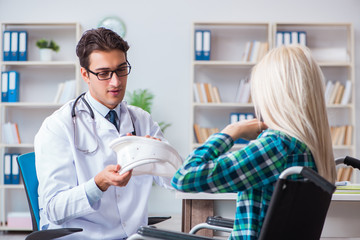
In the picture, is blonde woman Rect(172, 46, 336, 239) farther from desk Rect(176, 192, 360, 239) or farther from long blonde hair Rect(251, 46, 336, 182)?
desk Rect(176, 192, 360, 239)

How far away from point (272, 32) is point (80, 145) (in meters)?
3.71

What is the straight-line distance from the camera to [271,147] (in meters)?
1.17

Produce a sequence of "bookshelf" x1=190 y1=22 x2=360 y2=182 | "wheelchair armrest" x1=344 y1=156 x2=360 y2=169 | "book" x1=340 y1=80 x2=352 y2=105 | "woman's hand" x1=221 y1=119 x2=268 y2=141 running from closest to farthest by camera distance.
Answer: "woman's hand" x1=221 y1=119 x2=268 y2=141
"wheelchair armrest" x1=344 y1=156 x2=360 y2=169
"book" x1=340 y1=80 x2=352 y2=105
"bookshelf" x1=190 y1=22 x2=360 y2=182

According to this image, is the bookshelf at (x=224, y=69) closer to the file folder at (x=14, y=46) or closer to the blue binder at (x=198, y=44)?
the blue binder at (x=198, y=44)

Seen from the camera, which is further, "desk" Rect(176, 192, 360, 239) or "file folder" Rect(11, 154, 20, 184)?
"file folder" Rect(11, 154, 20, 184)

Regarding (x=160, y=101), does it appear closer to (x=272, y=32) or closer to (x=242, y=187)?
(x=272, y=32)

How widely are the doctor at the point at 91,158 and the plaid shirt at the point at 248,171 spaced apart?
0.46 m

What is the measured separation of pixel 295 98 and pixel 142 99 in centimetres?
385

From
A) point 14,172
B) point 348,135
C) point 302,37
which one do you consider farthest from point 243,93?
point 14,172

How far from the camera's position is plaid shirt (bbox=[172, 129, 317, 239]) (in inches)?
46.2

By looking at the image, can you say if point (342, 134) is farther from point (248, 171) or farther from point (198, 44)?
point (248, 171)

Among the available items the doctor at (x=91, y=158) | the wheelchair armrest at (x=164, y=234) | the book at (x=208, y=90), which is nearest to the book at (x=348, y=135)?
the book at (x=208, y=90)

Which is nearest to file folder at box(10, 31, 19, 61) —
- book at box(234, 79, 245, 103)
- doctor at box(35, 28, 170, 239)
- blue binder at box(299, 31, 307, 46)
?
book at box(234, 79, 245, 103)

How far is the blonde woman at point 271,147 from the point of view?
1.18 meters
